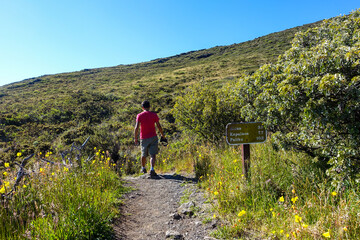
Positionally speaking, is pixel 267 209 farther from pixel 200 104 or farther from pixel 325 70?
pixel 200 104

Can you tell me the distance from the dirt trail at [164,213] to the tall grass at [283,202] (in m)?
0.28

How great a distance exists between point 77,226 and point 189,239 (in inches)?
53.2

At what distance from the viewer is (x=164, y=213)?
378 centimetres

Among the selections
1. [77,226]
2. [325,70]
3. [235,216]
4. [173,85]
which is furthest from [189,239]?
[173,85]

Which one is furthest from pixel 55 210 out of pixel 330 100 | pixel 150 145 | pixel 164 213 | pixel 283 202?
pixel 330 100

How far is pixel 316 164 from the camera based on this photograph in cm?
370

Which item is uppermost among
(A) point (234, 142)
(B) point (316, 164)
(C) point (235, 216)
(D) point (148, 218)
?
(A) point (234, 142)

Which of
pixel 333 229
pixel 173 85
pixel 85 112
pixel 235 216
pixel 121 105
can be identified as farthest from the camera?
pixel 173 85

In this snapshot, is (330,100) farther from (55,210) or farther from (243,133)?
(55,210)

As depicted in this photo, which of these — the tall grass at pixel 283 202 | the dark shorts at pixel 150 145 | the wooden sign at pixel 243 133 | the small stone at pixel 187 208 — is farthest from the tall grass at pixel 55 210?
the wooden sign at pixel 243 133

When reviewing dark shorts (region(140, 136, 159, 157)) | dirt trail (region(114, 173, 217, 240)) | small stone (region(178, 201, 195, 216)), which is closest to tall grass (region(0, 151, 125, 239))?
dirt trail (region(114, 173, 217, 240))

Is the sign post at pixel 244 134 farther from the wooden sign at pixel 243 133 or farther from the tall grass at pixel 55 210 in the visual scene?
the tall grass at pixel 55 210

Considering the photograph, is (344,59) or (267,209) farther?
(267,209)

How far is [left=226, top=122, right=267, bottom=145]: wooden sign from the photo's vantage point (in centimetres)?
386
